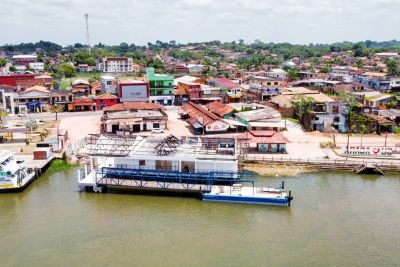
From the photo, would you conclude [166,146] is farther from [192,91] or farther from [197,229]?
[192,91]

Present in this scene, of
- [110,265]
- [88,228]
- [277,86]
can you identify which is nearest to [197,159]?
[88,228]

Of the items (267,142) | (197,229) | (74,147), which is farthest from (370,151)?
(74,147)

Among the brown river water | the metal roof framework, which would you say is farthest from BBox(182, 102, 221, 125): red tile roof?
the brown river water

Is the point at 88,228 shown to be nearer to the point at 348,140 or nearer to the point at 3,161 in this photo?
the point at 3,161

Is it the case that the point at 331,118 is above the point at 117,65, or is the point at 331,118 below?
below

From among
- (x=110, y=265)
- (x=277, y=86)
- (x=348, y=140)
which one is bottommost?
(x=110, y=265)

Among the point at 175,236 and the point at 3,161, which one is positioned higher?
the point at 3,161

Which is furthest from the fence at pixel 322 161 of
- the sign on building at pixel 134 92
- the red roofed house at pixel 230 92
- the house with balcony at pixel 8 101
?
the house with balcony at pixel 8 101
